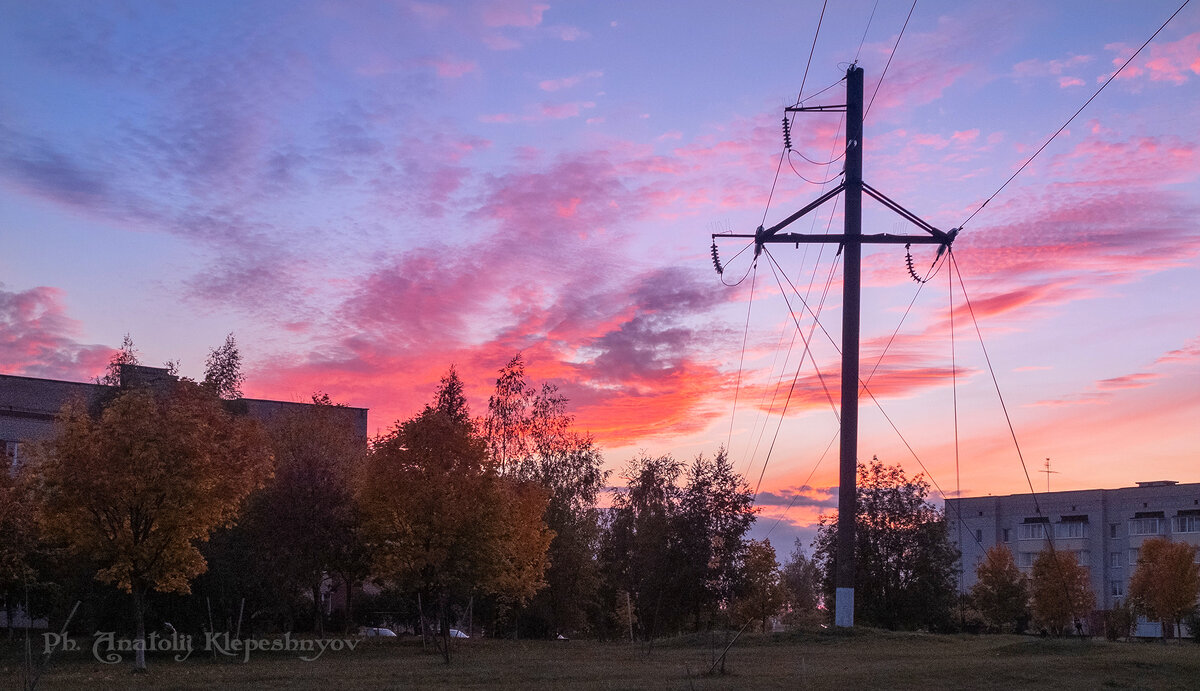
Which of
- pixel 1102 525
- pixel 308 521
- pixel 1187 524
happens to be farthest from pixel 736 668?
pixel 1102 525

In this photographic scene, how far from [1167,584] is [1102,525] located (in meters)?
40.6

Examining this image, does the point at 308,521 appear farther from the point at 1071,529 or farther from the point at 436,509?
the point at 1071,529

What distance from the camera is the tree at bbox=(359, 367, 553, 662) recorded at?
37594 millimetres

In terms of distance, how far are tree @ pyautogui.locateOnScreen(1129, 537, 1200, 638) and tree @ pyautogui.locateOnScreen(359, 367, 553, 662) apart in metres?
55.3

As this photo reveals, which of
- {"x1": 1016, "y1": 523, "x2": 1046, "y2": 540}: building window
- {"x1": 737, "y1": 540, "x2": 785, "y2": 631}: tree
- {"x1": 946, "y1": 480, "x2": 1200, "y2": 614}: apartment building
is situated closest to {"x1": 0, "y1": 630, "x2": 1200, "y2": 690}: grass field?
{"x1": 737, "y1": 540, "x2": 785, "y2": 631}: tree

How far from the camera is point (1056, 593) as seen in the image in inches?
2872

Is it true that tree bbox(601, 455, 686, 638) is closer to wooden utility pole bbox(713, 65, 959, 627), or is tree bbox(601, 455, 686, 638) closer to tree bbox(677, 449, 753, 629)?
tree bbox(677, 449, 753, 629)

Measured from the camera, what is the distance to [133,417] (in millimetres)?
29531

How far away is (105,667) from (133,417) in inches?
285

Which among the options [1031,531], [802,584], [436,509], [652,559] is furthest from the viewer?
[802,584]

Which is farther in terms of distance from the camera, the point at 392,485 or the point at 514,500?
the point at 514,500

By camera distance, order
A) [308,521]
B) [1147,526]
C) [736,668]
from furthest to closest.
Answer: [1147,526], [308,521], [736,668]

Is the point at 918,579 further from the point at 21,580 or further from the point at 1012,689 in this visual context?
the point at 21,580

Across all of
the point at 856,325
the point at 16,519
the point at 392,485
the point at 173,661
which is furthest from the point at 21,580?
the point at 856,325
